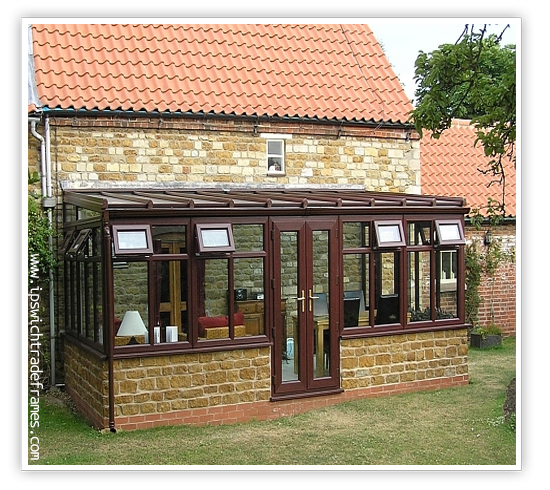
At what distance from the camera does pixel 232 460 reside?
9414 mm

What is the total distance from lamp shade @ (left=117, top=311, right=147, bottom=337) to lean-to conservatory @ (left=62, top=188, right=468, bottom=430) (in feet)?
0.08

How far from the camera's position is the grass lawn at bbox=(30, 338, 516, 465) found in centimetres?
946

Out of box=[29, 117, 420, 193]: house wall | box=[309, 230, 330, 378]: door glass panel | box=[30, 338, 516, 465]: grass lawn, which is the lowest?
box=[30, 338, 516, 465]: grass lawn

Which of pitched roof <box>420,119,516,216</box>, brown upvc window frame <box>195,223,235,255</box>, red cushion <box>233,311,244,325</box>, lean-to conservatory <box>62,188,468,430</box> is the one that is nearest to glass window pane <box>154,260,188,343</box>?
lean-to conservatory <box>62,188,468,430</box>

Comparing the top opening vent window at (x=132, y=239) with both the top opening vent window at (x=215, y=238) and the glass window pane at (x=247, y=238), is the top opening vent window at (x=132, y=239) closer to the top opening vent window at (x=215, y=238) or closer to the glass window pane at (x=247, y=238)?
the top opening vent window at (x=215, y=238)

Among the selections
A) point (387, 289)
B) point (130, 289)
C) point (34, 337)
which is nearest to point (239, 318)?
point (130, 289)

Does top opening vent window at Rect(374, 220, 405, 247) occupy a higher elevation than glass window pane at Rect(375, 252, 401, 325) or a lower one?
higher

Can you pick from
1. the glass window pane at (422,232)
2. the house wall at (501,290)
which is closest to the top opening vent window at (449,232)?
the glass window pane at (422,232)

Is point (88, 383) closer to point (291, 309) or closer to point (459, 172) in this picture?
point (291, 309)

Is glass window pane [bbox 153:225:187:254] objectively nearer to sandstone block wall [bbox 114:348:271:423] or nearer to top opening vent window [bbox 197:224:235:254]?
top opening vent window [bbox 197:224:235:254]

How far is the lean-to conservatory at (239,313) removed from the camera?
34.6 feet

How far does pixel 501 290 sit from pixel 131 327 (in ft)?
33.2
